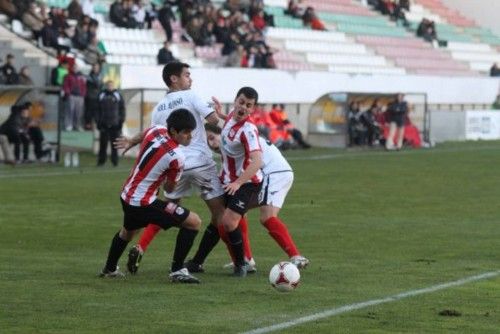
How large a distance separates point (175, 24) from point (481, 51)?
24583 millimetres

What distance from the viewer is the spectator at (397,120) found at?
136ft

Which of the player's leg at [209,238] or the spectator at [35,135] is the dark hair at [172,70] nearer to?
the player's leg at [209,238]

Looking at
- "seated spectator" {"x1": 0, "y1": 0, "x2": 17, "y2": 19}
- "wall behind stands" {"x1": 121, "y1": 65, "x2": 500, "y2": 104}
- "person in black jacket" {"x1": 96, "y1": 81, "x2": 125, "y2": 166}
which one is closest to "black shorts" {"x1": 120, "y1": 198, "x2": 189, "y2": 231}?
"person in black jacket" {"x1": 96, "y1": 81, "x2": 125, "y2": 166}

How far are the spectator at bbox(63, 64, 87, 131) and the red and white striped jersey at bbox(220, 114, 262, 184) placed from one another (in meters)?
20.6

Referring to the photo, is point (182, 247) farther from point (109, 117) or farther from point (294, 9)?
point (294, 9)

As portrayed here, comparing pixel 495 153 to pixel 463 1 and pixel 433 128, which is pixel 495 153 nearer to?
pixel 433 128

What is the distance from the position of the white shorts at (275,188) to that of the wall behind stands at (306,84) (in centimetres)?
2061

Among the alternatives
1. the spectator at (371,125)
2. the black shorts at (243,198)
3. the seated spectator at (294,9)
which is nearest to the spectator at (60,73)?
the spectator at (371,125)

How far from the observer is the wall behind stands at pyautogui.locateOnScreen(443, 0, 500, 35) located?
70.6 meters

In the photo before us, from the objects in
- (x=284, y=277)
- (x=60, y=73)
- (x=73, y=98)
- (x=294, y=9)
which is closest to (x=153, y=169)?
(x=284, y=277)

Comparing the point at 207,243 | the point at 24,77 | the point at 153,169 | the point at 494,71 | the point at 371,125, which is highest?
the point at 494,71

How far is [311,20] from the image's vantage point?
52.2m

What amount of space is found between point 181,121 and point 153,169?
0.50 meters

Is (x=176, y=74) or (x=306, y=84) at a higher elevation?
(x=176, y=74)
